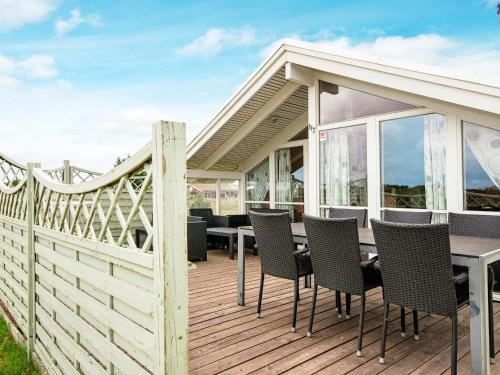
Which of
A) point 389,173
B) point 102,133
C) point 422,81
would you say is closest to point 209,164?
point 389,173

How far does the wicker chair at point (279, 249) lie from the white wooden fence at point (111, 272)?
1295 millimetres

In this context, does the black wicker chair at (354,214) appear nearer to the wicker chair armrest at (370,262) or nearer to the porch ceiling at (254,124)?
the wicker chair armrest at (370,262)

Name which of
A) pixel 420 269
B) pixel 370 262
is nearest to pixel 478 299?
Answer: pixel 420 269

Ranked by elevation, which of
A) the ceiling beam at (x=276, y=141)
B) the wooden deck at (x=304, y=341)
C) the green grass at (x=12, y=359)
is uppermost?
the ceiling beam at (x=276, y=141)

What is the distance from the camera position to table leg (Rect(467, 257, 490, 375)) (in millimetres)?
2150

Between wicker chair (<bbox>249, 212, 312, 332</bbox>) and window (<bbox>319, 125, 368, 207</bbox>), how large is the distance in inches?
88.5

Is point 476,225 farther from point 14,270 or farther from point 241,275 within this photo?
point 14,270

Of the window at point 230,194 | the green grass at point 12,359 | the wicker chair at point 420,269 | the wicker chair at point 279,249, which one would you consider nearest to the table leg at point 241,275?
the wicker chair at point 279,249

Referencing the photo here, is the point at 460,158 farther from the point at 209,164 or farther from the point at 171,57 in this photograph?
the point at 171,57

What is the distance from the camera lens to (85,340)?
2109 millimetres

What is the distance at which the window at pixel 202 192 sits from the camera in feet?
29.1

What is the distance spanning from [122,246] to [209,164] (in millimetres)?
6820

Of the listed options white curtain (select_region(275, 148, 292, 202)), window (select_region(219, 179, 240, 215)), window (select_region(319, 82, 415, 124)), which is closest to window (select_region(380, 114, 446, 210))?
window (select_region(319, 82, 415, 124))

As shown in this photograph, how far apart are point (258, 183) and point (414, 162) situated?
13.9 ft
